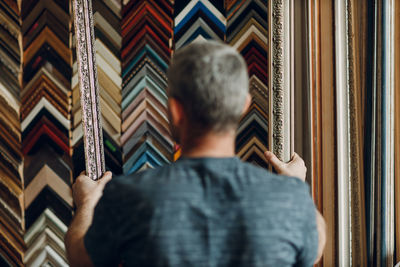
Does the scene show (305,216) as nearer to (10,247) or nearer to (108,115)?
(108,115)

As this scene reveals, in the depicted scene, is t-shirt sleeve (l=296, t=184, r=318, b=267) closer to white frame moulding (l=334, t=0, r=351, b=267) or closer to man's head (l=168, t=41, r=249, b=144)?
man's head (l=168, t=41, r=249, b=144)

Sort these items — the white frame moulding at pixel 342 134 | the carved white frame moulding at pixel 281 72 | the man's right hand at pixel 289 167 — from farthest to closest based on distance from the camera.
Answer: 1. the white frame moulding at pixel 342 134
2. the carved white frame moulding at pixel 281 72
3. the man's right hand at pixel 289 167

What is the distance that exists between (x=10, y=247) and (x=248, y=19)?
1168 millimetres

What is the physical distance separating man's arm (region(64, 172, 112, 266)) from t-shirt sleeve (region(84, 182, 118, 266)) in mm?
49

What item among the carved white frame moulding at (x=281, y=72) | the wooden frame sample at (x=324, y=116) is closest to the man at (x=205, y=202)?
the carved white frame moulding at (x=281, y=72)

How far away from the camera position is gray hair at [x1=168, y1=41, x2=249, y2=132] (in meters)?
0.62

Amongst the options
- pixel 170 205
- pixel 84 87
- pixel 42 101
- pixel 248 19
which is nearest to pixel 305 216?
pixel 170 205

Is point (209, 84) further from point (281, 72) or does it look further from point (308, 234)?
point (281, 72)

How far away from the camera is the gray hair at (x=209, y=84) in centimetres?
62

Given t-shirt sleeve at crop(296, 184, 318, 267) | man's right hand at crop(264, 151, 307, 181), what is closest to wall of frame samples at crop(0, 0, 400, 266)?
man's right hand at crop(264, 151, 307, 181)

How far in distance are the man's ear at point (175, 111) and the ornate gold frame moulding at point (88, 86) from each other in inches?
19.6

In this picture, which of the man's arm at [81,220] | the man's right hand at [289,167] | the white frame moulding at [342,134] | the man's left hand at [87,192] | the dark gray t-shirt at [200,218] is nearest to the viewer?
the dark gray t-shirt at [200,218]

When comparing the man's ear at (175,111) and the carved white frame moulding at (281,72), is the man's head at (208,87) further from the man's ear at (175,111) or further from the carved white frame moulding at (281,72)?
the carved white frame moulding at (281,72)

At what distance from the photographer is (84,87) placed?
108 centimetres
